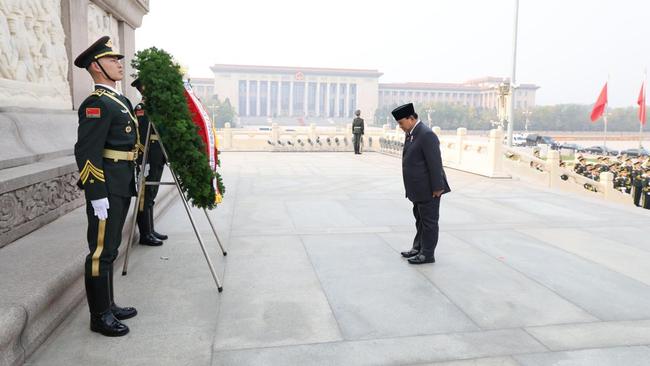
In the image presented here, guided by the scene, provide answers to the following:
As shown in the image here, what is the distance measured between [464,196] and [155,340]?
6684 mm

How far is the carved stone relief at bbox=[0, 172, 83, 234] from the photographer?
3477 millimetres

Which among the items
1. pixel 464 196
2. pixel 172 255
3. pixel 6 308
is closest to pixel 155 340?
pixel 6 308

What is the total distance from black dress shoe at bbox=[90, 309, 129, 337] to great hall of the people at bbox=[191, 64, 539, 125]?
334ft

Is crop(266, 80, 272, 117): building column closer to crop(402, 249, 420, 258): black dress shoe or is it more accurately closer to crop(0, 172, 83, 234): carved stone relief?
crop(0, 172, 83, 234): carved stone relief

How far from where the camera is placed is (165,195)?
6.63 m

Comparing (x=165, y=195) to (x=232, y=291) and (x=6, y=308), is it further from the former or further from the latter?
(x=6, y=308)

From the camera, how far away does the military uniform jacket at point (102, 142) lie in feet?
8.72

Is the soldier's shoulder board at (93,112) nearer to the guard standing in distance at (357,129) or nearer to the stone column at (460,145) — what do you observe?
the stone column at (460,145)

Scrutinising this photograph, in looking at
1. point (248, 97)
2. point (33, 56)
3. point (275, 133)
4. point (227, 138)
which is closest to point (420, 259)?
point (33, 56)

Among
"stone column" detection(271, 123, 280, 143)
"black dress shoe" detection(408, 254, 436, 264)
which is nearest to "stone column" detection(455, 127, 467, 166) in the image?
"black dress shoe" detection(408, 254, 436, 264)

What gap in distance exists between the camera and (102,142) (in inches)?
106

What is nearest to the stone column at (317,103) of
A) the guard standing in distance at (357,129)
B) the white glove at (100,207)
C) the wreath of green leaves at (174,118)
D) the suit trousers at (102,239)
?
the guard standing in distance at (357,129)

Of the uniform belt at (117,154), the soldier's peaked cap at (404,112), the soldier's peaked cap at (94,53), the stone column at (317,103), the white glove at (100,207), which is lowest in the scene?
the white glove at (100,207)

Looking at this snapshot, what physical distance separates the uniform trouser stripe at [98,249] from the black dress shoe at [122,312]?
0.37 m
